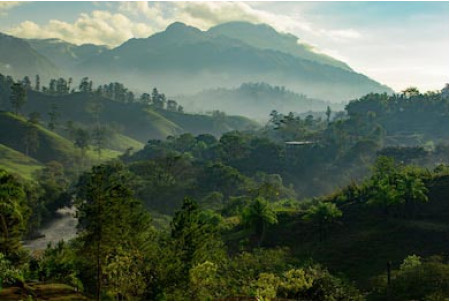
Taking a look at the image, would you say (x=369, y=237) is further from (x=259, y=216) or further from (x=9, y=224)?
(x=9, y=224)

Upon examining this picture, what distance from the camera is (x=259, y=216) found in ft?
229

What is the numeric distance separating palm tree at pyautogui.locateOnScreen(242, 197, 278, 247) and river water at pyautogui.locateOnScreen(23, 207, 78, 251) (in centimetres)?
4637

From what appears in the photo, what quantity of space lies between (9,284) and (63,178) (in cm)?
12936

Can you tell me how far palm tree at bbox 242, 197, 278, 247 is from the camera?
2734 inches

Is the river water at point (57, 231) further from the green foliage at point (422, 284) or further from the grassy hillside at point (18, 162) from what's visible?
the green foliage at point (422, 284)

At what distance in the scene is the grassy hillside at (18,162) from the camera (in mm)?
160750

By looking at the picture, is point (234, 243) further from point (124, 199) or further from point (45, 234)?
point (45, 234)

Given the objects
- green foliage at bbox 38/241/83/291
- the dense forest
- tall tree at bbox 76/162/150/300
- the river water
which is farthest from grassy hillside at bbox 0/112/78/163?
tall tree at bbox 76/162/150/300

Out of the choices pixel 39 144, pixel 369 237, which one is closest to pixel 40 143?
pixel 39 144

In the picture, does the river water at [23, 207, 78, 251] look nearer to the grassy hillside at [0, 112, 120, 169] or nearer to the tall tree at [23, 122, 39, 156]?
the grassy hillside at [0, 112, 120, 169]

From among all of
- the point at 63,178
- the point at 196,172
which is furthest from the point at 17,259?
the point at 63,178

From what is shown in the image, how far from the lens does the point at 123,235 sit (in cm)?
4084

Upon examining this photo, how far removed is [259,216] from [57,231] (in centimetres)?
6335

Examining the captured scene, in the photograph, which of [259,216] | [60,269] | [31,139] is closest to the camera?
[60,269]
